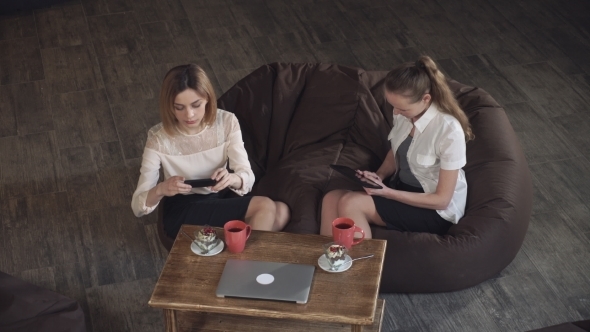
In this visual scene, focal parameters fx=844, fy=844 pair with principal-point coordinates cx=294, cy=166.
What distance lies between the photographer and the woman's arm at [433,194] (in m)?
3.14

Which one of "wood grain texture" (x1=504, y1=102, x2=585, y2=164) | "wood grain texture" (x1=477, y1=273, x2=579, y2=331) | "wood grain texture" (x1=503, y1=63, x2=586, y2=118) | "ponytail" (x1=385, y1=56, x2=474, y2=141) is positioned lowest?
"wood grain texture" (x1=503, y1=63, x2=586, y2=118)

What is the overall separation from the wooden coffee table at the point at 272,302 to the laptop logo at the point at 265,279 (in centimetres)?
7

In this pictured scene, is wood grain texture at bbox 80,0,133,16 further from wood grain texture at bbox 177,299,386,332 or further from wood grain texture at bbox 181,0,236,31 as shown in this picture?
wood grain texture at bbox 177,299,386,332

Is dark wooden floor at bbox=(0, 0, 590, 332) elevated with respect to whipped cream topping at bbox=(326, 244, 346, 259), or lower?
lower

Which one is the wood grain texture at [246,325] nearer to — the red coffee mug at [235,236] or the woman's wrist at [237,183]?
the red coffee mug at [235,236]

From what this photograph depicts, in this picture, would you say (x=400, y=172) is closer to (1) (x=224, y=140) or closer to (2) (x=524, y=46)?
(1) (x=224, y=140)

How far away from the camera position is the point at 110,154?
4301 mm

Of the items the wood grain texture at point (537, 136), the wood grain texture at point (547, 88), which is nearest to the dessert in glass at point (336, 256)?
the wood grain texture at point (537, 136)

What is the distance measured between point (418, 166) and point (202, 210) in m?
0.86

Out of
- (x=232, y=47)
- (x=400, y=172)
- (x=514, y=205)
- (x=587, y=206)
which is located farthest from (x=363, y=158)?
(x=232, y=47)

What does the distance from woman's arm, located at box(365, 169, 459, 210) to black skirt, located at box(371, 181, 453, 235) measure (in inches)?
1.5

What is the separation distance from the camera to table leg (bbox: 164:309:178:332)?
272 cm

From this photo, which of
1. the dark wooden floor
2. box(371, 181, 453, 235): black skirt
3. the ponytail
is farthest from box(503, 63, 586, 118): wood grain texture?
the ponytail

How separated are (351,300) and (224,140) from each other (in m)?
1.01
